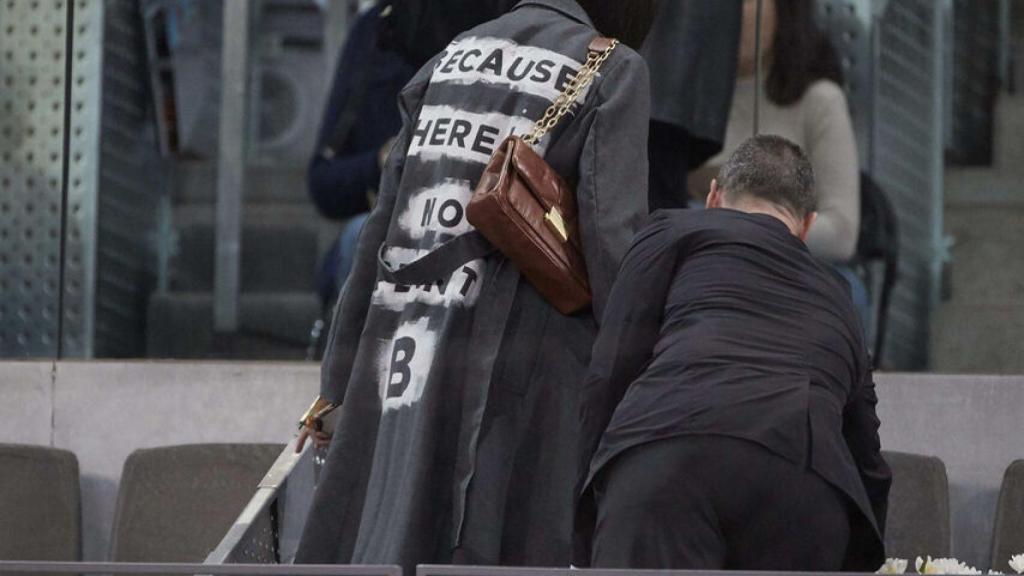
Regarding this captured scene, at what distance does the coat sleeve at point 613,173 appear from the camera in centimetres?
391

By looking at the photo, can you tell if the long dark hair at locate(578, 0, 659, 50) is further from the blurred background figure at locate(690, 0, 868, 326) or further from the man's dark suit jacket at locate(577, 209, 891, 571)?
the blurred background figure at locate(690, 0, 868, 326)

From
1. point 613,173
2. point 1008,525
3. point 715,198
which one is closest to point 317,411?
point 613,173

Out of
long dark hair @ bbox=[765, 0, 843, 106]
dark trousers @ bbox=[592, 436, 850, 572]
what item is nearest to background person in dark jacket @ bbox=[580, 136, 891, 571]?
dark trousers @ bbox=[592, 436, 850, 572]

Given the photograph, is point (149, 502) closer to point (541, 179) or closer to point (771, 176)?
point (541, 179)

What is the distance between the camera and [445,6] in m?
5.42

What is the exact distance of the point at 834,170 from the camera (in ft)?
19.7

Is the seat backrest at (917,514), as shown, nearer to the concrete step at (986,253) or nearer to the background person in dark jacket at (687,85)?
the concrete step at (986,253)

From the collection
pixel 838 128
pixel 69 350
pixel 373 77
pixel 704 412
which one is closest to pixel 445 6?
pixel 373 77

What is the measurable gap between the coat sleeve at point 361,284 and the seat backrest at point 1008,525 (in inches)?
89.9

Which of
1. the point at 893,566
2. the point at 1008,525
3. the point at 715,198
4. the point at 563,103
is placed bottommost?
the point at 1008,525

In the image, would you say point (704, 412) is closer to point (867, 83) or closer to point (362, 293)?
point (362, 293)

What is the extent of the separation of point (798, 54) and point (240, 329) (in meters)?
1.96

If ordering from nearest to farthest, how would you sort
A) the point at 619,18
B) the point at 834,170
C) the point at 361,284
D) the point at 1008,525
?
the point at 361,284 → the point at 619,18 → the point at 1008,525 → the point at 834,170

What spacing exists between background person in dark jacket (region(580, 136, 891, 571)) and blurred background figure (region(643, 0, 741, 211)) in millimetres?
1563
